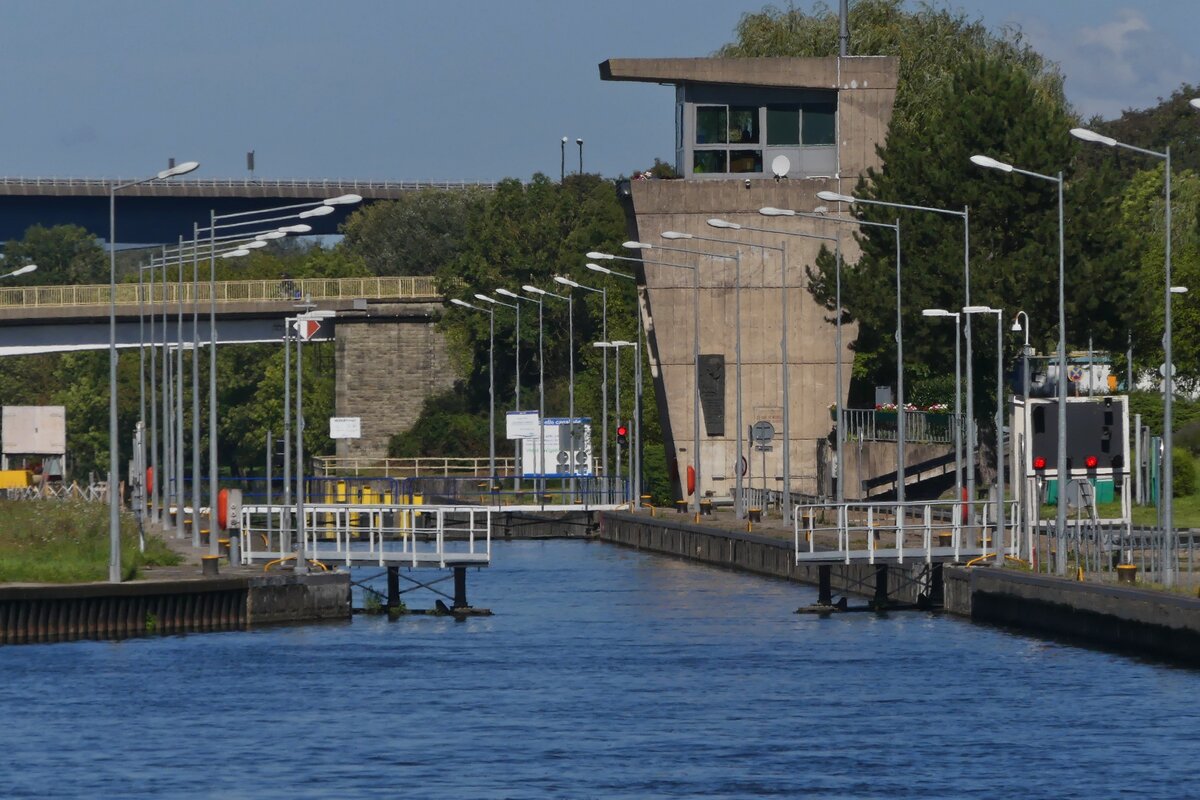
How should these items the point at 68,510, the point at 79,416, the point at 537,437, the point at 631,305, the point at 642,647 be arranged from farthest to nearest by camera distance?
the point at 79,416, the point at 631,305, the point at 537,437, the point at 68,510, the point at 642,647

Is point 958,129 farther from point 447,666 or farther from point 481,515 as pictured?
point 447,666

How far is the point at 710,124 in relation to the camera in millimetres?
92250

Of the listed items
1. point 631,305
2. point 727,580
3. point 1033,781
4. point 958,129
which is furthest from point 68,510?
point 631,305

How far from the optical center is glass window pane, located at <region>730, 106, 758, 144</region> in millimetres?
92062

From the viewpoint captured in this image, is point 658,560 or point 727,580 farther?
point 658,560

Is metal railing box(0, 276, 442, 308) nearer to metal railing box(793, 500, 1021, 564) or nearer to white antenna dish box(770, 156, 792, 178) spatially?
white antenna dish box(770, 156, 792, 178)

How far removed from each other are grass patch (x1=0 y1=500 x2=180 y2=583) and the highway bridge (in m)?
98.0

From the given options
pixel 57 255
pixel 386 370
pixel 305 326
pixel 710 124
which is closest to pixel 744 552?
pixel 305 326

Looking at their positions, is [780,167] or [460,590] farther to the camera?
[780,167]

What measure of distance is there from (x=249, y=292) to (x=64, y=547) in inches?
2642

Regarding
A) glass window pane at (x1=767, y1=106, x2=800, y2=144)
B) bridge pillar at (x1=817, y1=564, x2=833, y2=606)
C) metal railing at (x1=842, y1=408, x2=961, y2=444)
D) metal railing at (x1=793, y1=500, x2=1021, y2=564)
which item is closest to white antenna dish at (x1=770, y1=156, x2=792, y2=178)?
glass window pane at (x1=767, y1=106, x2=800, y2=144)

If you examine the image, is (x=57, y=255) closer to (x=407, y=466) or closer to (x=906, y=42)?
(x=407, y=466)

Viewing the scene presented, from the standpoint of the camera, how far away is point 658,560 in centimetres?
7912

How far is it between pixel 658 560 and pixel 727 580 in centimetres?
1161
